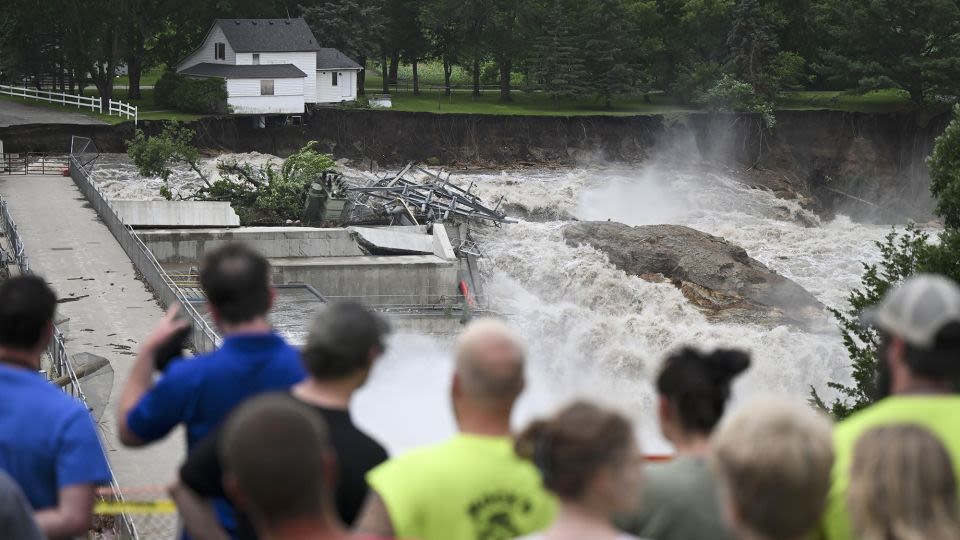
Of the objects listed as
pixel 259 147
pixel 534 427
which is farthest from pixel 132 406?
pixel 259 147

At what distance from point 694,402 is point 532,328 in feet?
85.3

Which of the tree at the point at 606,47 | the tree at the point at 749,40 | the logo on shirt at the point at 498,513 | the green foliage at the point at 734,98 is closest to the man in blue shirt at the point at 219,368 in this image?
the logo on shirt at the point at 498,513

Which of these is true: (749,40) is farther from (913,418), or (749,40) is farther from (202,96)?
(913,418)

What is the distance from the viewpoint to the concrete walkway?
15.6 m

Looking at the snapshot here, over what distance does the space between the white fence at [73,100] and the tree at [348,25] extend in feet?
41.3

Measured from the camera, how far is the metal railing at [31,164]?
43.1 m

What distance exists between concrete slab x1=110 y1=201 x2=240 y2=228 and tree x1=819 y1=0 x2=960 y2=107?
3894 centimetres

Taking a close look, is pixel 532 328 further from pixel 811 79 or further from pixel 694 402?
pixel 811 79

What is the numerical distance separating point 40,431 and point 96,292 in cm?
1983

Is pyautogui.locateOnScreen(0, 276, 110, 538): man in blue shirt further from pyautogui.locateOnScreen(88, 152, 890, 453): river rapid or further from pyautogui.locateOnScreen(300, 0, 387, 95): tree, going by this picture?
pyautogui.locateOnScreen(300, 0, 387, 95): tree

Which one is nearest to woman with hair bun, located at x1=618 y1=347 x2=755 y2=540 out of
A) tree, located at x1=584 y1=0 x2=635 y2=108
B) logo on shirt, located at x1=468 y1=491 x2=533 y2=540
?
logo on shirt, located at x1=468 y1=491 x2=533 y2=540

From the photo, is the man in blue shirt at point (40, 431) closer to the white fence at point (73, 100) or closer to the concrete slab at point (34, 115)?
the concrete slab at point (34, 115)

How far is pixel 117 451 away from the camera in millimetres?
15805


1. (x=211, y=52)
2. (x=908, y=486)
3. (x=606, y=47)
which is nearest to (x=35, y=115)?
(x=211, y=52)
